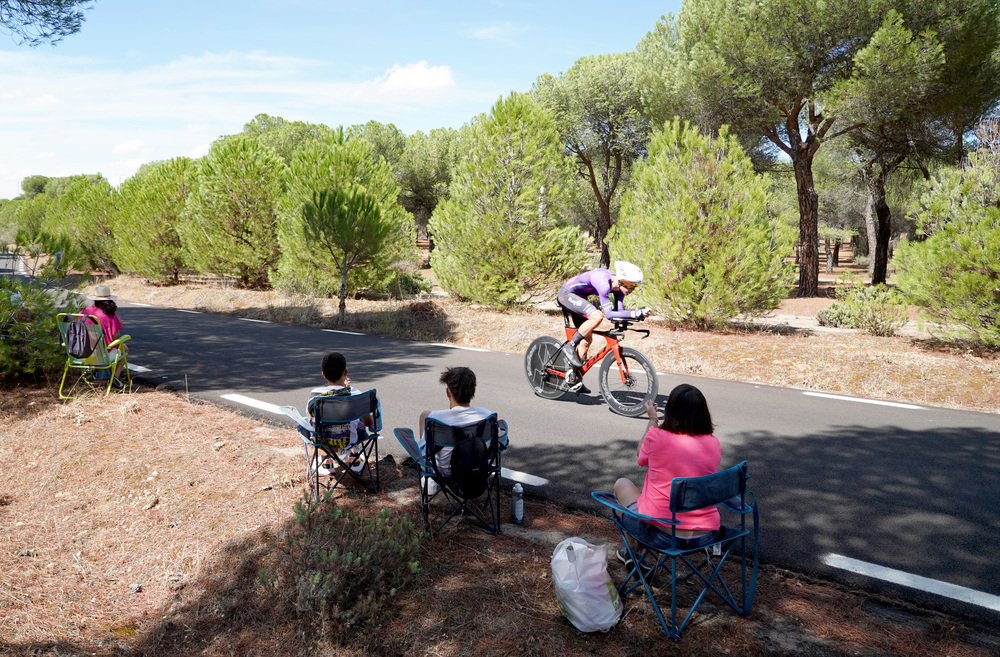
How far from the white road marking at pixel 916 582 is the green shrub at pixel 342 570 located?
8.43 feet

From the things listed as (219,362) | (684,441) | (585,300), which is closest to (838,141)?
(585,300)

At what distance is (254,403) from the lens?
7.42 metres

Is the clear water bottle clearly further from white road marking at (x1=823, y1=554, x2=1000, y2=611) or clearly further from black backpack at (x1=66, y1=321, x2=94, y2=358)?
black backpack at (x1=66, y1=321, x2=94, y2=358)

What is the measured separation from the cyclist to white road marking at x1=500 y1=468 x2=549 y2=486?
2.41 m

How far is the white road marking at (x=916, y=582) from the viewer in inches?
131

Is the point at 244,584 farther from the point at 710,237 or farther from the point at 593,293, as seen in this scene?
the point at 710,237

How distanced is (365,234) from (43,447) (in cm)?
1004

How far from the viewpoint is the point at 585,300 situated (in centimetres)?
750

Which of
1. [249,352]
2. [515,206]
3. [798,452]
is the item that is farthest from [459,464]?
[515,206]

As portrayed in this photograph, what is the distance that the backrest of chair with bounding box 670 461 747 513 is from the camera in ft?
9.64

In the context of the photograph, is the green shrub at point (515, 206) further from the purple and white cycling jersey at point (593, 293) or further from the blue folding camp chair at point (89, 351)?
the blue folding camp chair at point (89, 351)

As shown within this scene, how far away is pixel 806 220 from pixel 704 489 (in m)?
22.1

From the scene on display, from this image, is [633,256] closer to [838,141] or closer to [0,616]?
[0,616]

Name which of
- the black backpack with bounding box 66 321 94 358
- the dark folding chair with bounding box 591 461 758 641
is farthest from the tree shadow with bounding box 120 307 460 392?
the dark folding chair with bounding box 591 461 758 641
